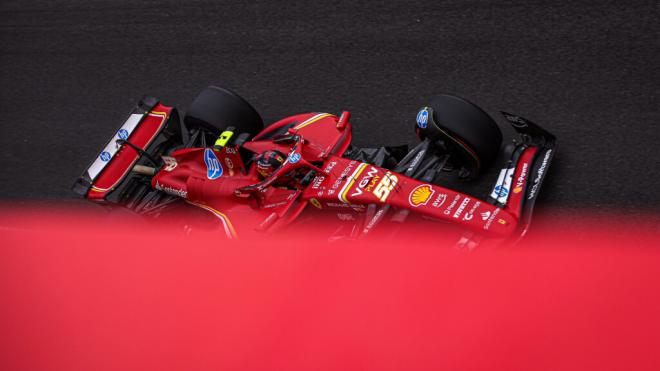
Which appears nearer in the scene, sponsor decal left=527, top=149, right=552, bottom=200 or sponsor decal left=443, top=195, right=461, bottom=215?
sponsor decal left=443, top=195, right=461, bottom=215

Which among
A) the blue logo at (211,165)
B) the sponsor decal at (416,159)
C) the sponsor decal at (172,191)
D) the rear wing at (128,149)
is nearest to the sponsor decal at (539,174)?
the sponsor decal at (416,159)

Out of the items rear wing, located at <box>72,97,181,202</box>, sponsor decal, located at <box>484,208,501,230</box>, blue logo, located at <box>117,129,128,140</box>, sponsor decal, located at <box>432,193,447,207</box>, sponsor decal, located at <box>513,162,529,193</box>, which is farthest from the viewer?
blue logo, located at <box>117,129,128,140</box>

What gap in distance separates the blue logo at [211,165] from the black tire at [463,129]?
114 centimetres

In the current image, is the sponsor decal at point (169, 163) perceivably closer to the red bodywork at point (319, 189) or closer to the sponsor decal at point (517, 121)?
the red bodywork at point (319, 189)

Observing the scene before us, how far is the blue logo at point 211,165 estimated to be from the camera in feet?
12.1

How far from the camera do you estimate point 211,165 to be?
3.73 metres

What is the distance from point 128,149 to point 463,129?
1.87m

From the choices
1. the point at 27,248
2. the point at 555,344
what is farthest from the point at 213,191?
the point at 555,344

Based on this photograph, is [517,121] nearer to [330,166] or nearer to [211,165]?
[330,166]

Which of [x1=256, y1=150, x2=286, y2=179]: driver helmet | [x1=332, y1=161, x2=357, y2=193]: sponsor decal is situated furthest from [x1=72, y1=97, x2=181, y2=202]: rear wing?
[x1=332, y1=161, x2=357, y2=193]: sponsor decal

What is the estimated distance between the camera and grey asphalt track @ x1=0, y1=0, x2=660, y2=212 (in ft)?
12.2

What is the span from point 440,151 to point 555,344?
6.06 ft

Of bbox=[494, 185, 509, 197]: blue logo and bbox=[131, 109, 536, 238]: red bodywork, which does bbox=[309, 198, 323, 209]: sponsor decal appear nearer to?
bbox=[131, 109, 536, 238]: red bodywork

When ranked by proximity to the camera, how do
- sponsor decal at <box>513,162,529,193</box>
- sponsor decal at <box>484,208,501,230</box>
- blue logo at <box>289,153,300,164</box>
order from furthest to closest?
blue logo at <box>289,153,300,164</box>
sponsor decal at <box>513,162,529,193</box>
sponsor decal at <box>484,208,501,230</box>
